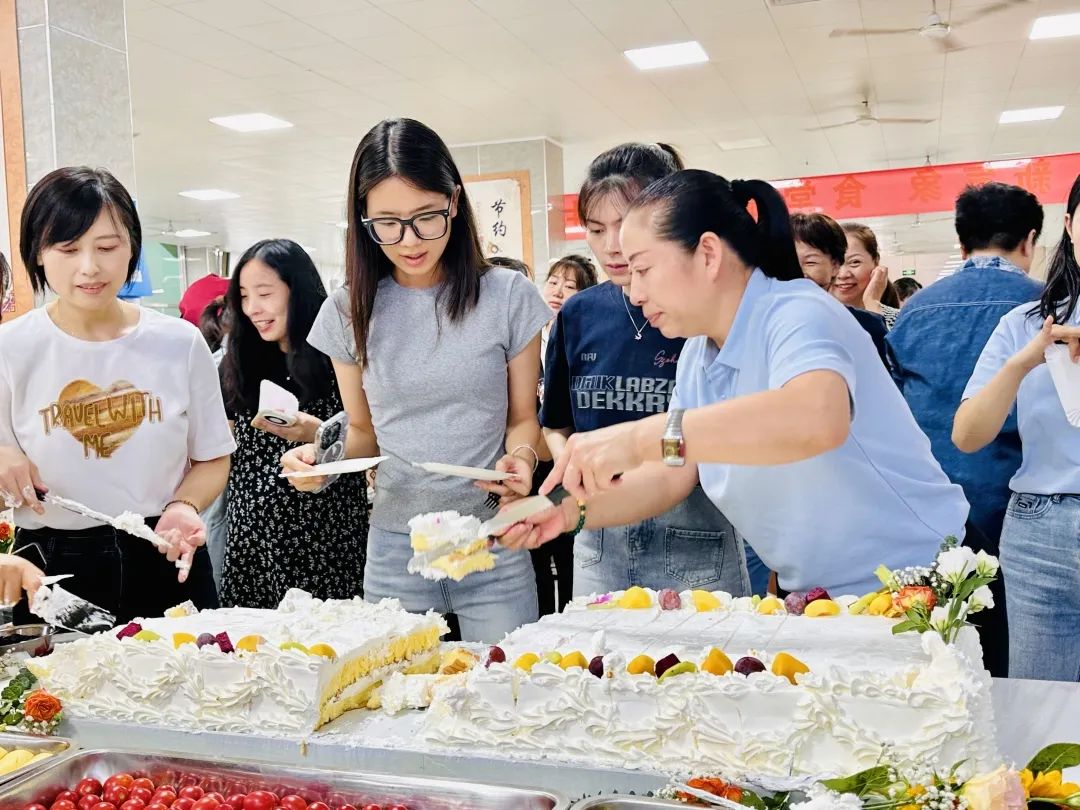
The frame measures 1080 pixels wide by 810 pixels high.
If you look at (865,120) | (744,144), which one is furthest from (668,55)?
(744,144)

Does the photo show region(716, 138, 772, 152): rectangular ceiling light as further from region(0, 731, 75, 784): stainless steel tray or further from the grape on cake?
region(0, 731, 75, 784): stainless steel tray

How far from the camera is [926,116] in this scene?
9.54m

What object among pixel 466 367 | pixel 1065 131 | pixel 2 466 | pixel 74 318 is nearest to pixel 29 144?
pixel 74 318

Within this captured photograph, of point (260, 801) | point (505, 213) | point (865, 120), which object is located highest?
point (865, 120)

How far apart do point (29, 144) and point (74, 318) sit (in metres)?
1.81

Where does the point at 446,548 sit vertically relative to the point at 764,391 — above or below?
below

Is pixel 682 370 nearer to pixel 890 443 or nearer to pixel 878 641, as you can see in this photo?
pixel 890 443

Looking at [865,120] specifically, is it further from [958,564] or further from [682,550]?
[958,564]

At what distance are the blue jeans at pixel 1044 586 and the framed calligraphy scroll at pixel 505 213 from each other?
7.15 m

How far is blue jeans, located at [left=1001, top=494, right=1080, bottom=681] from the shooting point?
242 cm

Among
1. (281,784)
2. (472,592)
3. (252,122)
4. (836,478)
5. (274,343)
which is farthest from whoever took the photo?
(252,122)

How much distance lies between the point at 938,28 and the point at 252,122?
551cm

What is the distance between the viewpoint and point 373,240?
7.26ft

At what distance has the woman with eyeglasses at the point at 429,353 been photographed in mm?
2154
